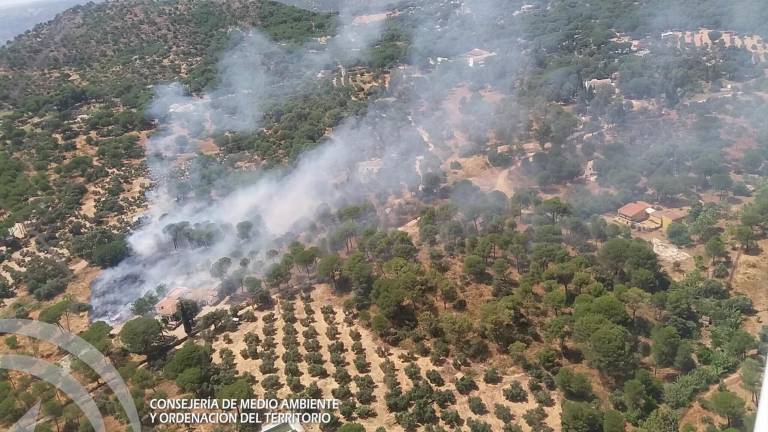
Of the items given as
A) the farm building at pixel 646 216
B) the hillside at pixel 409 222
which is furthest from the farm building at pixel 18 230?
the farm building at pixel 646 216

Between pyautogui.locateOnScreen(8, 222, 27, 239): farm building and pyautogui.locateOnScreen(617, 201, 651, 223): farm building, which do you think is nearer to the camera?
pyautogui.locateOnScreen(617, 201, 651, 223): farm building

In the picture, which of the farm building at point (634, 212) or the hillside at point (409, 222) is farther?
the farm building at point (634, 212)

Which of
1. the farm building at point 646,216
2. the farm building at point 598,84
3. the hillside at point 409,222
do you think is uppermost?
the hillside at point 409,222

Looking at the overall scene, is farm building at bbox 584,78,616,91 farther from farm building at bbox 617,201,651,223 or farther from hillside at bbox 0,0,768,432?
farm building at bbox 617,201,651,223

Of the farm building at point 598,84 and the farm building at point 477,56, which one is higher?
the farm building at point 477,56

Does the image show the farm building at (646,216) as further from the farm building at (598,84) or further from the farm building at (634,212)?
the farm building at (598,84)

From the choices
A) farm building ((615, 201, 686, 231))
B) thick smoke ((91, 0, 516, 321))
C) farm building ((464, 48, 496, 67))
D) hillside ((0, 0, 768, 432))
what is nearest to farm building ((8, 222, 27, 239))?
hillside ((0, 0, 768, 432))

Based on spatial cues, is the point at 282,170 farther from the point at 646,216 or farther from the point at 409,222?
the point at 646,216

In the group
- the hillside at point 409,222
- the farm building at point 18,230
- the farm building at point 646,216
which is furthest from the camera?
the farm building at point 18,230
